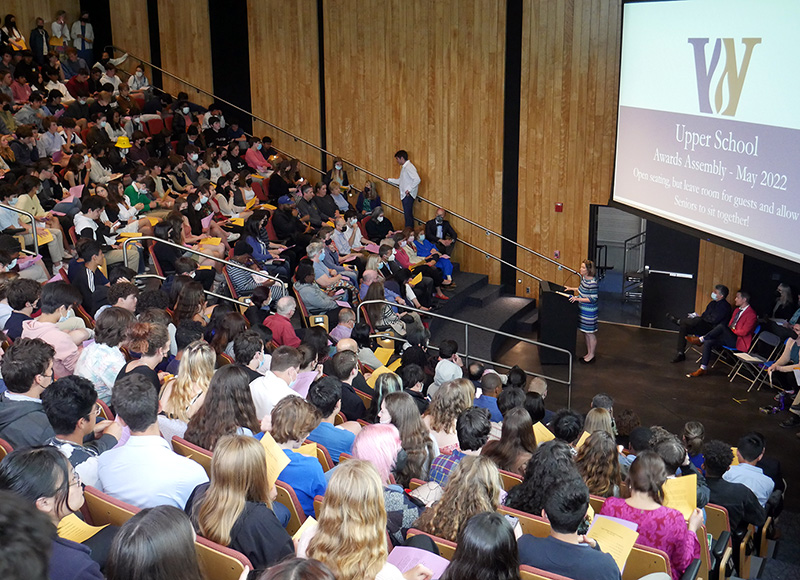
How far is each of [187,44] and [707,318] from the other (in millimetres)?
10479

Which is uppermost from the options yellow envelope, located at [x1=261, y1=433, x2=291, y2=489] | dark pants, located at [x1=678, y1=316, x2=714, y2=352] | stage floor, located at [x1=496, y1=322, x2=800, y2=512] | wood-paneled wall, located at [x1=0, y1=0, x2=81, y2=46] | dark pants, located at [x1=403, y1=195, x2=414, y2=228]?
wood-paneled wall, located at [x1=0, y1=0, x2=81, y2=46]

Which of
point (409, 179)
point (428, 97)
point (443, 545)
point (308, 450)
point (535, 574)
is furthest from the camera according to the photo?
point (409, 179)

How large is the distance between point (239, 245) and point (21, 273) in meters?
2.48

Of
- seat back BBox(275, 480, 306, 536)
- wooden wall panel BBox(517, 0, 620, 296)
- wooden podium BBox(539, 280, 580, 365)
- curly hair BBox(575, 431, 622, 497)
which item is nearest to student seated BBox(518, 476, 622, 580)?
seat back BBox(275, 480, 306, 536)

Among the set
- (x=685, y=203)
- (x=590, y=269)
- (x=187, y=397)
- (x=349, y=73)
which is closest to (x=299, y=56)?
(x=349, y=73)

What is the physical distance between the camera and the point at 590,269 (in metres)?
10.9

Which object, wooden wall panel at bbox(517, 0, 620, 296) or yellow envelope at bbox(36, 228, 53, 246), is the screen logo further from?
yellow envelope at bbox(36, 228, 53, 246)

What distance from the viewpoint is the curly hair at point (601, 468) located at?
459 centimetres

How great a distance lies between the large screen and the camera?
773 cm

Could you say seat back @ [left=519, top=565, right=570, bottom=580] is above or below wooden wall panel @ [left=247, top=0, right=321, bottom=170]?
below

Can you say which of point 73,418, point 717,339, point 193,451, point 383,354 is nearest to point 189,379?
point 193,451

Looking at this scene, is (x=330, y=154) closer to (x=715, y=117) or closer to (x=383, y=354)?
(x=383, y=354)

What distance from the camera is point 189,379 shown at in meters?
4.60

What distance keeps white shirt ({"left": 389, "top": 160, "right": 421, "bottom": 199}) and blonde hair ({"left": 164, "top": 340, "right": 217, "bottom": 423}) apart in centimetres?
899
